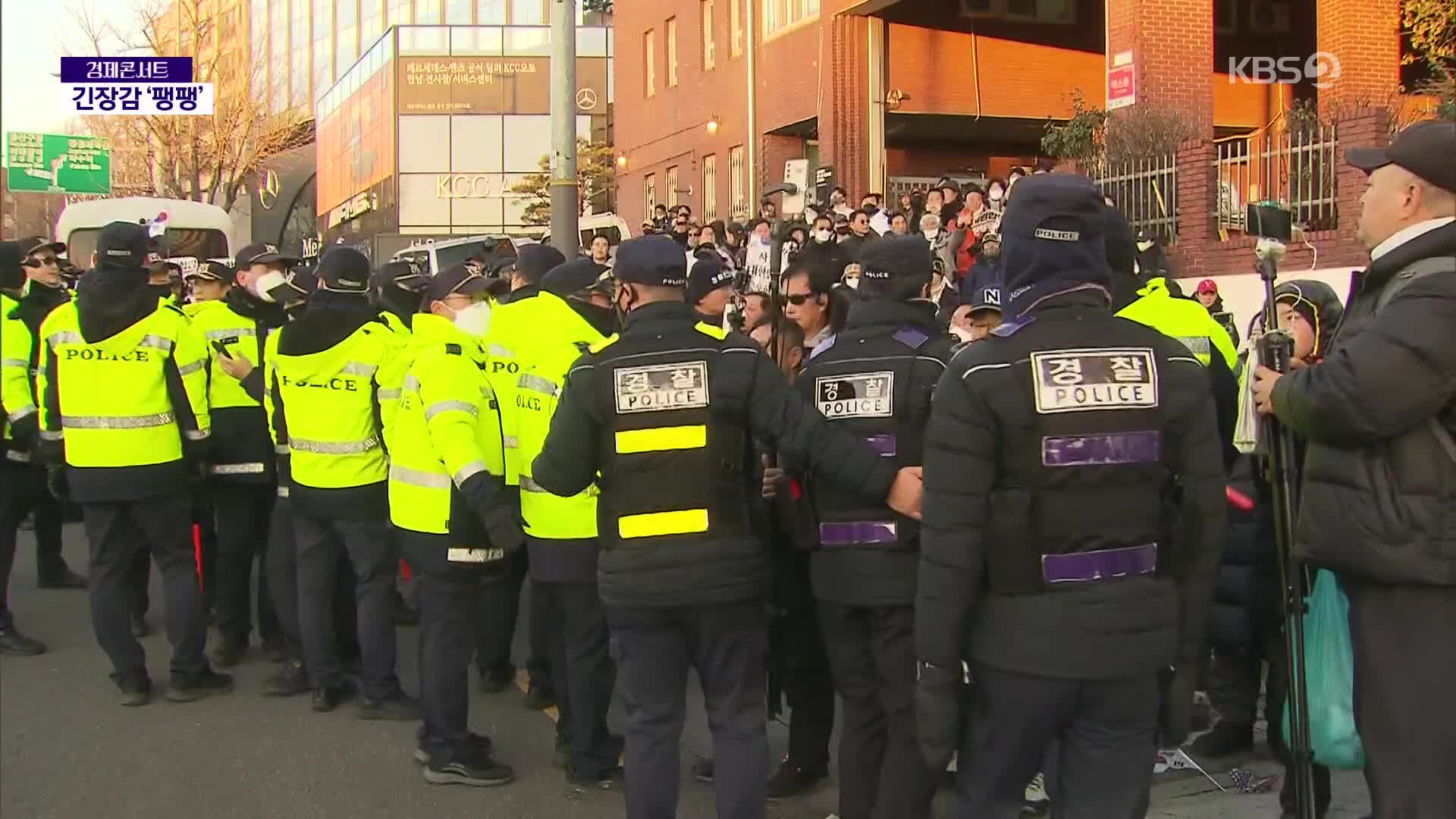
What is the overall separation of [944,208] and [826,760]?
11.6 meters

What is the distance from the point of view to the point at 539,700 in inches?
283

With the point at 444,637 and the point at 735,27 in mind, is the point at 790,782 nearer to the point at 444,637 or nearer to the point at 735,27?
the point at 444,637

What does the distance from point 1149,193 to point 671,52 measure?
2008 centimetres

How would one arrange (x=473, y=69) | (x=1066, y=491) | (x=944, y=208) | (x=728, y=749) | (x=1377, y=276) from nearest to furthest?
(x=1066, y=491) < (x=1377, y=276) < (x=728, y=749) < (x=944, y=208) < (x=473, y=69)

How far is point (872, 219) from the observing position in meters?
17.4

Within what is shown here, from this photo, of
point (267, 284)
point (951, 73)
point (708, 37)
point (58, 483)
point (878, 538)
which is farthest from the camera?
point (708, 37)

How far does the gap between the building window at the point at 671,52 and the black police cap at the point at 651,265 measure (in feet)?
97.1

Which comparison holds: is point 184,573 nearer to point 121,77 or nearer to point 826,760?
point 826,760

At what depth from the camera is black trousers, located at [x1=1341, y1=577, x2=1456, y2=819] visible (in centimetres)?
373

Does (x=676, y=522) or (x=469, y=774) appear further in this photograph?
(x=469, y=774)

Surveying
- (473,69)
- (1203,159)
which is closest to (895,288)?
(1203,159)

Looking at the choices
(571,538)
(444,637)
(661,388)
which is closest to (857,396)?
(661,388)

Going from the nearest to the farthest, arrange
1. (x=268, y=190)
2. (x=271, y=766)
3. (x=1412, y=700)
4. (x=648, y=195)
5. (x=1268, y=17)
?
(x=1412, y=700) < (x=271, y=766) < (x=1268, y=17) < (x=648, y=195) < (x=268, y=190)

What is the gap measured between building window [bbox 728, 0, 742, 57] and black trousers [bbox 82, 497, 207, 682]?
24122 mm
